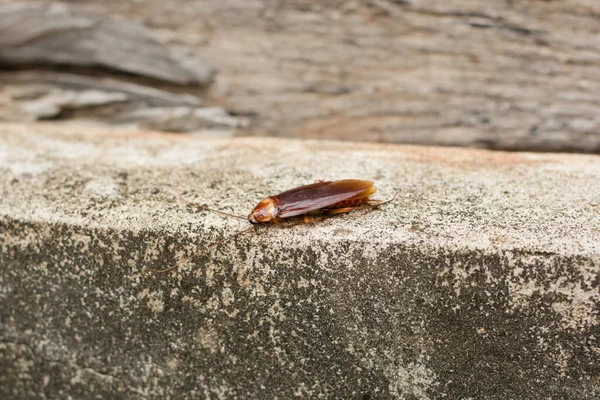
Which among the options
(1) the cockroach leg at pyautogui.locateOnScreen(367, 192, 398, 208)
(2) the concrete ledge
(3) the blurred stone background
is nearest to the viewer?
(2) the concrete ledge

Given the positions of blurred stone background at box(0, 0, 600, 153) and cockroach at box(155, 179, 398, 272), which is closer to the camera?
cockroach at box(155, 179, 398, 272)

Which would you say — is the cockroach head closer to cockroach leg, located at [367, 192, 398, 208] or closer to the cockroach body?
the cockroach body

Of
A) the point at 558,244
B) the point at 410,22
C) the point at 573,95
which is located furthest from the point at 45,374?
the point at 573,95

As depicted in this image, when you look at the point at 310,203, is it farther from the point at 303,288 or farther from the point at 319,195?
the point at 303,288

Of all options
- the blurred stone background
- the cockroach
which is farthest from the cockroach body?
the blurred stone background

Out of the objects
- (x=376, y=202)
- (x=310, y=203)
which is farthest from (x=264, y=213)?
(x=376, y=202)

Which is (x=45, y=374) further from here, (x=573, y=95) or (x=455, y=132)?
(x=573, y=95)

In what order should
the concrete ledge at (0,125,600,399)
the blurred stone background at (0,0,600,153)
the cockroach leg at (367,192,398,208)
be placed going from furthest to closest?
the blurred stone background at (0,0,600,153), the cockroach leg at (367,192,398,208), the concrete ledge at (0,125,600,399)

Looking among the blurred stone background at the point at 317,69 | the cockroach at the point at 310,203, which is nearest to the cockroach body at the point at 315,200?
the cockroach at the point at 310,203
